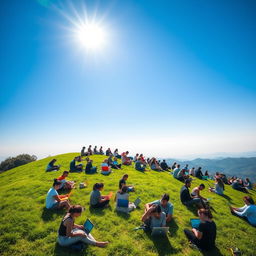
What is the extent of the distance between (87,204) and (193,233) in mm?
6495

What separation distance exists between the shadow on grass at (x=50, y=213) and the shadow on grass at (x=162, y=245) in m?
5.06

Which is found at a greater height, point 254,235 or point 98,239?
point 98,239

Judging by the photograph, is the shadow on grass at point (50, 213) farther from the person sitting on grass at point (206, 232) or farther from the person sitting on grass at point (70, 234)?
the person sitting on grass at point (206, 232)

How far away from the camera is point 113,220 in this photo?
298 inches

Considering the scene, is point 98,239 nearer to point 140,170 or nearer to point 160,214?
point 160,214

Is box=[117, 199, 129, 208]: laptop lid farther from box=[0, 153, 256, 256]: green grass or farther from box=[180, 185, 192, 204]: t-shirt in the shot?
box=[180, 185, 192, 204]: t-shirt

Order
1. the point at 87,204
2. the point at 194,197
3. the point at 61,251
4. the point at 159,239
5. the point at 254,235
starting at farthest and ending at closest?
the point at 194,197 → the point at 87,204 → the point at 254,235 → the point at 159,239 → the point at 61,251

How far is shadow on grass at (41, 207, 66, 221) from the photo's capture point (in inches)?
295

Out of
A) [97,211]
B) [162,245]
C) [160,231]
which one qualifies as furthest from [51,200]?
[162,245]

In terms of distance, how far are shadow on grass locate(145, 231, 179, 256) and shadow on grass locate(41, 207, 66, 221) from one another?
506 centimetres

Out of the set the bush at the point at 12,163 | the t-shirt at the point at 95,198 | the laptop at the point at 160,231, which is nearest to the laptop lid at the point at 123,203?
the t-shirt at the point at 95,198

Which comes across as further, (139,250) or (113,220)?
(113,220)

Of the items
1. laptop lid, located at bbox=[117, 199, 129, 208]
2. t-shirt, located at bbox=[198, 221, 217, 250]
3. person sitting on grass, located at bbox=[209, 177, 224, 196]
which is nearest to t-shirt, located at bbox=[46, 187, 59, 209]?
laptop lid, located at bbox=[117, 199, 129, 208]

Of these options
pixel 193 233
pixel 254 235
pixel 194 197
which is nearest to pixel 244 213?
pixel 254 235
